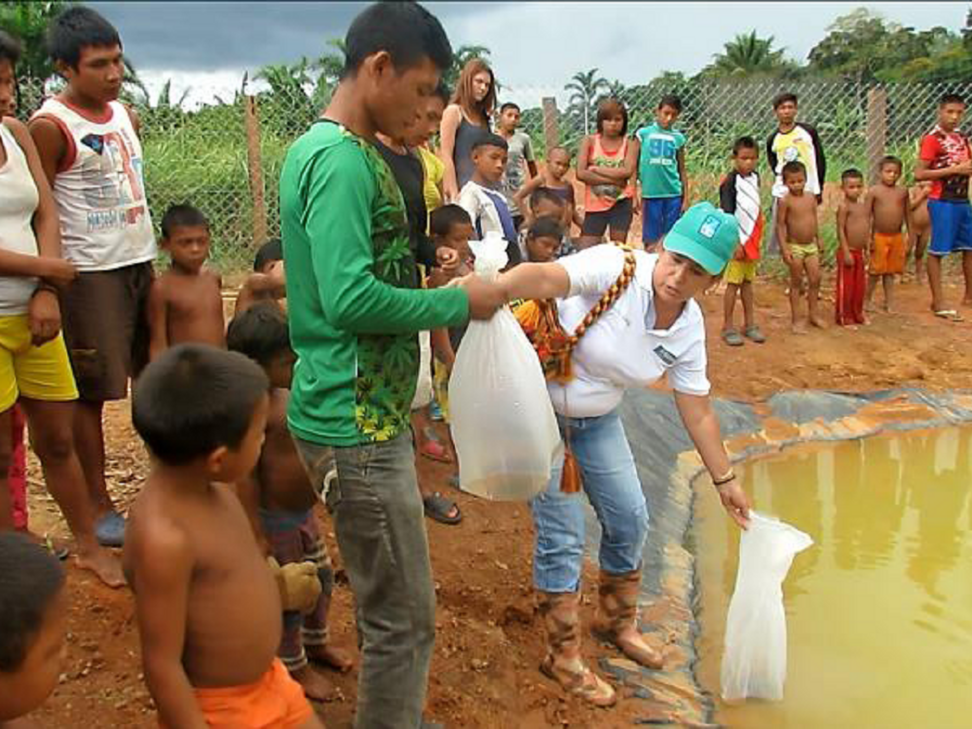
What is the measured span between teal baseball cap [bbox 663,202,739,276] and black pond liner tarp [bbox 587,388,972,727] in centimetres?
157

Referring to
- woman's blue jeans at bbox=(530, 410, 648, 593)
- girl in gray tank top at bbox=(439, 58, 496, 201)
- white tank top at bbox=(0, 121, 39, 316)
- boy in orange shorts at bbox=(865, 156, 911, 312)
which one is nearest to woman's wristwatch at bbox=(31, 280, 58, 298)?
white tank top at bbox=(0, 121, 39, 316)

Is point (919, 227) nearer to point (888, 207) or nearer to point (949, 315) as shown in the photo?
point (888, 207)

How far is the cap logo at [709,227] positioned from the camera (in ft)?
10.0

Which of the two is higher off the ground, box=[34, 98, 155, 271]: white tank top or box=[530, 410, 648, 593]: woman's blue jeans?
box=[34, 98, 155, 271]: white tank top

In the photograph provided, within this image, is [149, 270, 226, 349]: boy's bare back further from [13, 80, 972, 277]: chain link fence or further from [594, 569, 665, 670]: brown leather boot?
[13, 80, 972, 277]: chain link fence

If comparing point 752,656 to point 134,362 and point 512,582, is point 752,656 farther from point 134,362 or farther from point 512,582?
point 134,362

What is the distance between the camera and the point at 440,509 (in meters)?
4.61

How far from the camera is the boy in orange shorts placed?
8773 millimetres

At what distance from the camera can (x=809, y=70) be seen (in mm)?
33094

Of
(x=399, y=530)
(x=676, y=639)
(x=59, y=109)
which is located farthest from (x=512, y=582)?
(x=59, y=109)

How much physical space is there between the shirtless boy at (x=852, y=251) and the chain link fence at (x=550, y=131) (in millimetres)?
2085

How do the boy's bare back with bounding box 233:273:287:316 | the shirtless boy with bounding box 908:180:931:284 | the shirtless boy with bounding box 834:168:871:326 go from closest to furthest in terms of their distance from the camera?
the boy's bare back with bounding box 233:273:287:316 → the shirtless boy with bounding box 834:168:871:326 → the shirtless boy with bounding box 908:180:931:284

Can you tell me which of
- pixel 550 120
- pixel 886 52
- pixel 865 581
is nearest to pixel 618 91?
pixel 550 120

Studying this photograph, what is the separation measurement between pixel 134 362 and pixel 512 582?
5.75 ft
